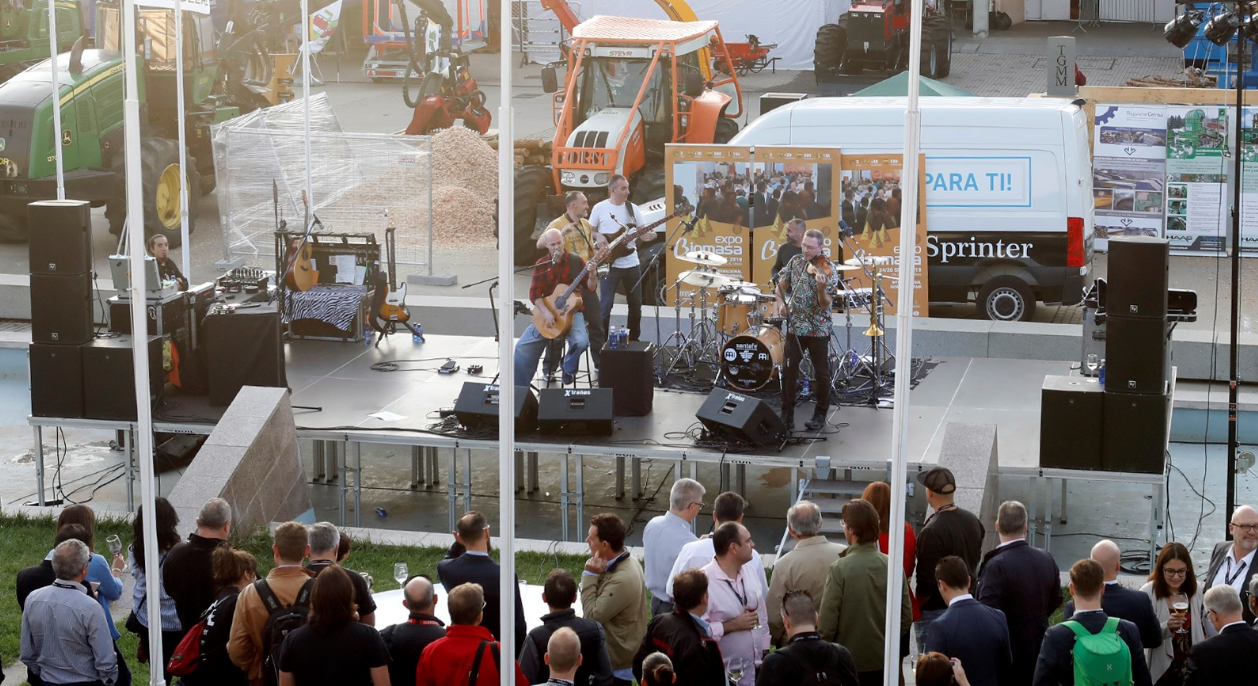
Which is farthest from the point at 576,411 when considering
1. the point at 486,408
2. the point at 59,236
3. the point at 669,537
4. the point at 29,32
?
the point at 29,32

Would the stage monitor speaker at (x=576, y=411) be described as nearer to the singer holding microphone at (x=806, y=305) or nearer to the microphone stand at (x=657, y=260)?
the singer holding microphone at (x=806, y=305)

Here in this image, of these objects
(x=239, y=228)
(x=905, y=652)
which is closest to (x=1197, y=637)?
(x=905, y=652)

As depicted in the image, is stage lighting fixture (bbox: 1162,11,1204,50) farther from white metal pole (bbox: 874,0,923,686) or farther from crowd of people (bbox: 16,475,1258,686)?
white metal pole (bbox: 874,0,923,686)

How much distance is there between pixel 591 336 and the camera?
41.1ft

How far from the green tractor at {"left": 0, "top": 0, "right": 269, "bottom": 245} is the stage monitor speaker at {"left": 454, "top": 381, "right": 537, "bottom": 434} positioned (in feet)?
27.8

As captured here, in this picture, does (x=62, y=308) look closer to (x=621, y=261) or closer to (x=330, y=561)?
(x=621, y=261)

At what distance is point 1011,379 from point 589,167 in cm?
667

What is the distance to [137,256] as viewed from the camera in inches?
244

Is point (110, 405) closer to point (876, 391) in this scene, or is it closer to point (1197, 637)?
point (876, 391)

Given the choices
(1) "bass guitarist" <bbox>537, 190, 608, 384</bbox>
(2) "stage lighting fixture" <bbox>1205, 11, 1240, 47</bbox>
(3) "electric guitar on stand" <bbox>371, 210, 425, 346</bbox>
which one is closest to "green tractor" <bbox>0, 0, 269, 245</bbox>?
(3) "electric guitar on stand" <bbox>371, 210, 425, 346</bbox>

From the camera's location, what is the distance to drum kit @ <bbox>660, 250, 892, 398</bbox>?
1185 centimetres

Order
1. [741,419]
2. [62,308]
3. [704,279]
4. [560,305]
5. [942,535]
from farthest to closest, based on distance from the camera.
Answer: [704,279]
[560,305]
[62,308]
[741,419]
[942,535]

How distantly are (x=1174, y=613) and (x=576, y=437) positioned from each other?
16.6 feet

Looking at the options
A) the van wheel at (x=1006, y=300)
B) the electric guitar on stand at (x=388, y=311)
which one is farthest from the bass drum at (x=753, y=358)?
the van wheel at (x=1006, y=300)
